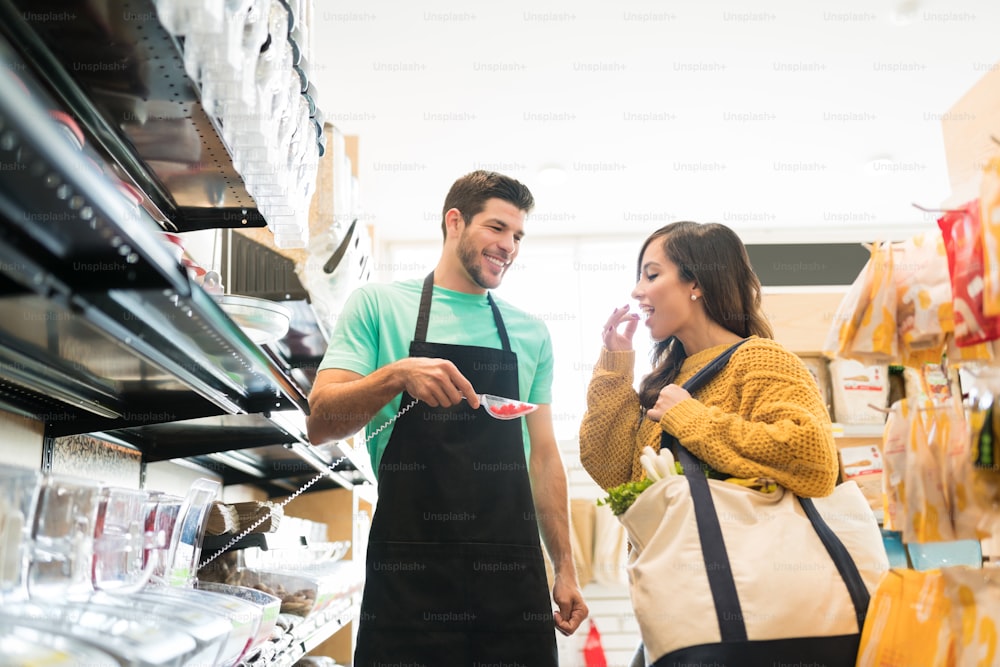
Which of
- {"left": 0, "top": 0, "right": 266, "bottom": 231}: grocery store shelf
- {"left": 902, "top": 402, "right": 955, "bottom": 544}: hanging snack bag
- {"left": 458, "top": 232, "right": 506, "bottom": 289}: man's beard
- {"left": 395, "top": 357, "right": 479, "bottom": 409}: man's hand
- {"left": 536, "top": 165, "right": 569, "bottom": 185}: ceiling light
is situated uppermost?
{"left": 536, "top": 165, "right": 569, "bottom": 185}: ceiling light

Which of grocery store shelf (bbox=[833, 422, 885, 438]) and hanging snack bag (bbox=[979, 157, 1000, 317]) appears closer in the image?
hanging snack bag (bbox=[979, 157, 1000, 317])

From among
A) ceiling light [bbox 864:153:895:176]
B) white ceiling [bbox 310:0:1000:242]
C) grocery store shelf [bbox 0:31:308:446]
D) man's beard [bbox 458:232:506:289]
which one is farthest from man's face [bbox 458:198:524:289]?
ceiling light [bbox 864:153:895:176]

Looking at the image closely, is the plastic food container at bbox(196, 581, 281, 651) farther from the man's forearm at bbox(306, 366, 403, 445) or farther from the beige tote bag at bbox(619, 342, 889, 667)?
the beige tote bag at bbox(619, 342, 889, 667)

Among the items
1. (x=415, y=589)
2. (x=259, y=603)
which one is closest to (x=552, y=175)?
(x=415, y=589)

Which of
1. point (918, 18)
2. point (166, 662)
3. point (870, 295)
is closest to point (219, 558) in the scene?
point (166, 662)

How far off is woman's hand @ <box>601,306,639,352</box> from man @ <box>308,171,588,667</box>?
241 millimetres

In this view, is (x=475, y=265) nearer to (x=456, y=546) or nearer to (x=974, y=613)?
(x=456, y=546)

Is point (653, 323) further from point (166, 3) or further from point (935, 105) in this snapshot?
point (935, 105)

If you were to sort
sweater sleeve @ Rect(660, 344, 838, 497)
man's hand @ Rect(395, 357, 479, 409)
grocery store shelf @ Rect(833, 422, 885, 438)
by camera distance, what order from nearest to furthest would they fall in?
sweater sleeve @ Rect(660, 344, 838, 497) < man's hand @ Rect(395, 357, 479, 409) < grocery store shelf @ Rect(833, 422, 885, 438)

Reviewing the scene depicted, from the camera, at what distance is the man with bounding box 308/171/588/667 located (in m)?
1.91

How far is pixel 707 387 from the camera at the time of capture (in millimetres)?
1922

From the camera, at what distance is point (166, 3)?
1.18 meters

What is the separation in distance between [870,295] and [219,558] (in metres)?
1.54

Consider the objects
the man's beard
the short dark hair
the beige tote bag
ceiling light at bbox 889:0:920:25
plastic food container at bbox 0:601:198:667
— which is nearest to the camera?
plastic food container at bbox 0:601:198:667
